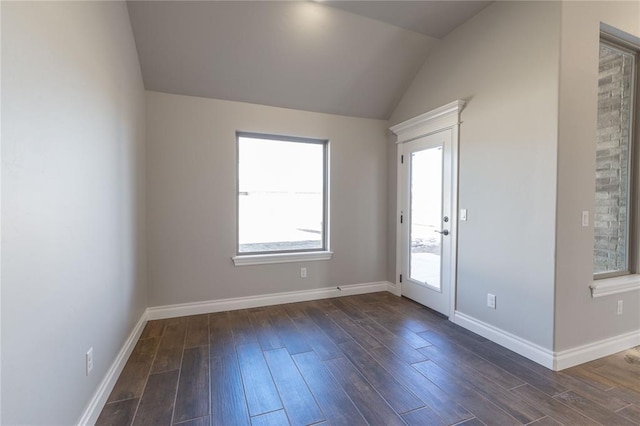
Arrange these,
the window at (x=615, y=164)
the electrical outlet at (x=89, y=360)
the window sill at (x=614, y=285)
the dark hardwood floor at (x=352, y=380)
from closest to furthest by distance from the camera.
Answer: the electrical outlet at (x=89, y=360) → the dark hardwood floor at (x=352, y=380) → the window sill at (x=614, y=285) → the window at (x=615, y=164)

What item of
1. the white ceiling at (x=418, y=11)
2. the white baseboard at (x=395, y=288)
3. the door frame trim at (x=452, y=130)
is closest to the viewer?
the white ceiling at (x=418, y=11)

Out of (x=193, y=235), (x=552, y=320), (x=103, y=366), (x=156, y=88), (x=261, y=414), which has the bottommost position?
(x=261, y=414)

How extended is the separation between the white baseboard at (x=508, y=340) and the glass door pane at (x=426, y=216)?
0.49m

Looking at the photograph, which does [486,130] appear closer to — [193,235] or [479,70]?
[479,70]

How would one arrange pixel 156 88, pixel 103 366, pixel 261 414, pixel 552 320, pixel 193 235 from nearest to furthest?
pixel 261 414, pixel 103 366, pixel 552 320, pixel 156 88, pixel 193 235

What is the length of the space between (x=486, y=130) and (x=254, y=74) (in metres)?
2.41

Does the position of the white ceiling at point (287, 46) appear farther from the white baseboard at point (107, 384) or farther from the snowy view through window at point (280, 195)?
the white baseboard at point (107, 384)

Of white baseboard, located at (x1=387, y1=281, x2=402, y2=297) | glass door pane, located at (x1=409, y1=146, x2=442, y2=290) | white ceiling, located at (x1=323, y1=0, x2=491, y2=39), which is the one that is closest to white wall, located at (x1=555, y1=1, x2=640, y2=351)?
white ceiling, located at (x1=323, y1=0, x2=491, y2=39)

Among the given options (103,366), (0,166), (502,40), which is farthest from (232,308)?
(502,40)

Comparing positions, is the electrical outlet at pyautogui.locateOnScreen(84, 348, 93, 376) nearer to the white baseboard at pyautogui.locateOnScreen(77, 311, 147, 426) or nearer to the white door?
the white baseboard at pyautogui.locateOnScreen(77, 311, 147, 426)

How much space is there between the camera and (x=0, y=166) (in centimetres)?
94

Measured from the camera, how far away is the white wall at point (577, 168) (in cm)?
219

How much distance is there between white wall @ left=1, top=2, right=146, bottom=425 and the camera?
1.01 meters

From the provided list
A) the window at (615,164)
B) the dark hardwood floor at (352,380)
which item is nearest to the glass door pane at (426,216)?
the dark hardwood floor at (352,380)
